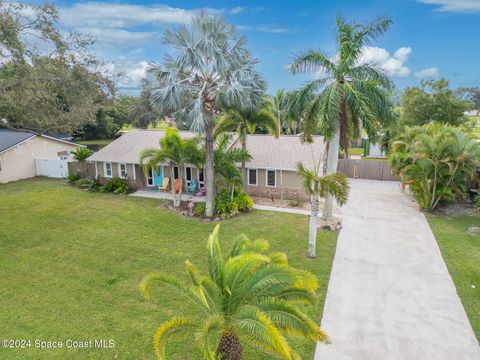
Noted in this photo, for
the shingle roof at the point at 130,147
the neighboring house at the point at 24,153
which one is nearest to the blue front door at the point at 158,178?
the shingle roof at the point at 130,147

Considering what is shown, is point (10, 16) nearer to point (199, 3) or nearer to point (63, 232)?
point (199, 3)

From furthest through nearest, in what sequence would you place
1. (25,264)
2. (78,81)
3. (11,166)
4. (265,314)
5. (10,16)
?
(11,166) < (78,81) < (25,264) < (10,16) < (265,314)

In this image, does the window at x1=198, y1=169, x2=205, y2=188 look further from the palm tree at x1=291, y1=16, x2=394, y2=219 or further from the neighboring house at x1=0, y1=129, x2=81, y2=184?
the neighboring house at x1=0, y1=129, x2=81, y2=184

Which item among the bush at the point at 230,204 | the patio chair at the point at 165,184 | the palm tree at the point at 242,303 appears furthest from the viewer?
the patio chair at the point at 165,184

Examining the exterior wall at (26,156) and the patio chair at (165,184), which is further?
the exterior wall at (26,156)

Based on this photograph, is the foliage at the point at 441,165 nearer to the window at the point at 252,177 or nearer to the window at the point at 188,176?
the window at the point at 252,177

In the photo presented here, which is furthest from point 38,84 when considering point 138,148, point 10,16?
point 138,148

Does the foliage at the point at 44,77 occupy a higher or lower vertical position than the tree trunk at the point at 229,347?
higher
